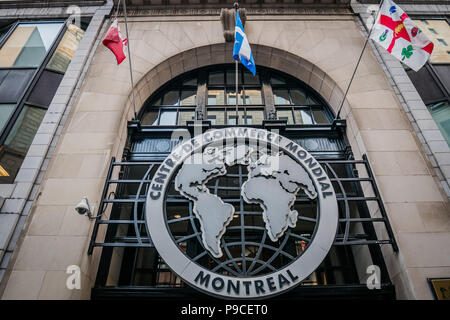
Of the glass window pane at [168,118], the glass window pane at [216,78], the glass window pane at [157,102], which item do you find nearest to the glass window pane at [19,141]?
the glass window pane at [157,102]

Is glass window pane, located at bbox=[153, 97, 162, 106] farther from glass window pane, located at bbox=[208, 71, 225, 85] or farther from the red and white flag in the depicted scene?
the red and white flag

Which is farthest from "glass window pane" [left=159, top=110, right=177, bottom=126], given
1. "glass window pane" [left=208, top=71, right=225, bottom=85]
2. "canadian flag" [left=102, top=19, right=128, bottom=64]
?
"canadian flag" [left=102, top=19, right=128, bottom=64]

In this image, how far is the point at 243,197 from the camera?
5.73m

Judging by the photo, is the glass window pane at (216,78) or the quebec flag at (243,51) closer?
the quebec flag at (243,51)

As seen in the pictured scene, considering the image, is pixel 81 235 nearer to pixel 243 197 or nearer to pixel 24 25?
pixel 243 197

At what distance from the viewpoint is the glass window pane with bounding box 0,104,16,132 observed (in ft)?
24.0

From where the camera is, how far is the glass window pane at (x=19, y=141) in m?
6.59

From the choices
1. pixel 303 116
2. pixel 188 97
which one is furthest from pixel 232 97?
pixel 303 116

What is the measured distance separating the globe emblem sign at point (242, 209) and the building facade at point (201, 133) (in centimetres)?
11

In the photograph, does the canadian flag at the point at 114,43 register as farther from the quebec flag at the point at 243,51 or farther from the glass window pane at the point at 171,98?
the quebec flag at the point at 243,51

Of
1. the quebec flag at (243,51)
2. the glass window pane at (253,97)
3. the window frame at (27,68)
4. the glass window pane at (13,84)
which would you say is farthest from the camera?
the glass window pane at (253,97)

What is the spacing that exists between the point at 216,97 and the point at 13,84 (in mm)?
6563

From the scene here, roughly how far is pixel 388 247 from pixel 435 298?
3.72 feet

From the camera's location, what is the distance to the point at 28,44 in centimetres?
931
